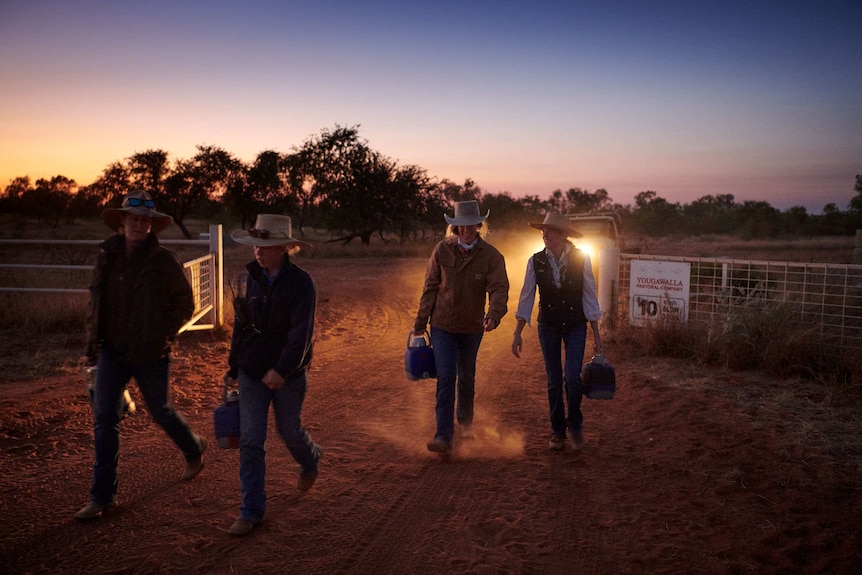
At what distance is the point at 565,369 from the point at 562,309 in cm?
54

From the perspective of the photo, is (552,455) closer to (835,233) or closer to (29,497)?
(29,497)

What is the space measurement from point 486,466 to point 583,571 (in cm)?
169

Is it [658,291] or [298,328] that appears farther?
A: [658,291]

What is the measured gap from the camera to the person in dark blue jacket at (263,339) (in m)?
4.10

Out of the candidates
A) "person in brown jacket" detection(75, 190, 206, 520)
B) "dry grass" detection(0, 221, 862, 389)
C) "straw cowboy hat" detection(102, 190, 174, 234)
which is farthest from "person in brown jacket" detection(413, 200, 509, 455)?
"dry grass" detection(0, 221, 862, 389)

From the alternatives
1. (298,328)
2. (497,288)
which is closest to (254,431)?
(298,328)

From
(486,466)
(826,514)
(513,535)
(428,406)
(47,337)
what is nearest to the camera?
(513,535)

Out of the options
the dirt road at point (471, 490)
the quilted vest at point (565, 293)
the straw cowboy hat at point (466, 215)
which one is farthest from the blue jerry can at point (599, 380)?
the straw cowboy hat at point (466, 215)

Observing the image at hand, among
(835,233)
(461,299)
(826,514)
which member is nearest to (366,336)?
(461,299)

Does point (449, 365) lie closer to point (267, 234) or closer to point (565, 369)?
point (565, 369)

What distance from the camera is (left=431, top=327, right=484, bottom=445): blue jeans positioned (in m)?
5.54

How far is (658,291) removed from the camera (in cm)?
1020

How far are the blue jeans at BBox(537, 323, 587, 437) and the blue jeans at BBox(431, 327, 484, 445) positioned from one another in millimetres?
609

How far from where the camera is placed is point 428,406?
7215 mm
